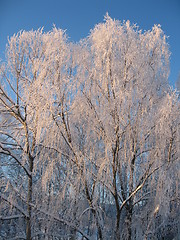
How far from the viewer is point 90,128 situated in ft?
19.0

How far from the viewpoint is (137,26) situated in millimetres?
6539

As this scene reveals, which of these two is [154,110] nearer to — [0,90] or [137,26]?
[137,26]

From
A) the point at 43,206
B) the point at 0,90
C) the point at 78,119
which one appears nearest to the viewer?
the point at 43,206

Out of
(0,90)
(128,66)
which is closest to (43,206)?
(0,90)

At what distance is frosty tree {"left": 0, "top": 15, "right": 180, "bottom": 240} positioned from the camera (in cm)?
525

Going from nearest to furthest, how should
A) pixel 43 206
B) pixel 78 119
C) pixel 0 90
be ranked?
1. pixel 43 206
2. pixel 0 90
3. pixel 78 119

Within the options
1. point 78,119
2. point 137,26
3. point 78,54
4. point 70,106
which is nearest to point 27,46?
point 78,54

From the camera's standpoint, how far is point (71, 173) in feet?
18.4

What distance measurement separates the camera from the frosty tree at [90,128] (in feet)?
17.2

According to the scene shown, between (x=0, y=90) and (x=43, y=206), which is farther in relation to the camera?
(x=0, y=90)

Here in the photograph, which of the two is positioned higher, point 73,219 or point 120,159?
point 120,159

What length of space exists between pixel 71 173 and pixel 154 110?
2.61 m

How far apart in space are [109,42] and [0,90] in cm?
291

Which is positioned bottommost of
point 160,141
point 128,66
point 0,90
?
point 160,141
